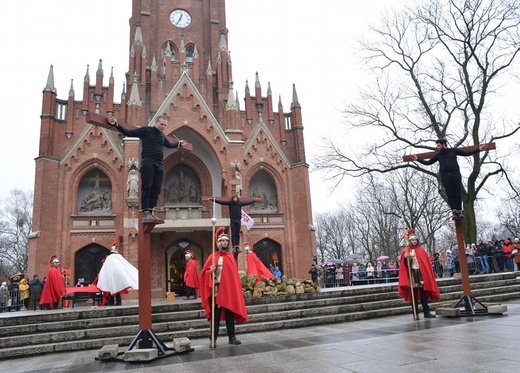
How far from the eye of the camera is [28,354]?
725 centimetres

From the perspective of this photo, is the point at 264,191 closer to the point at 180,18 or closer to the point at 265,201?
the point at 265,201

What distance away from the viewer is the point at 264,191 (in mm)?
26469

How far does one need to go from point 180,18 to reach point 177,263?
63.9 ft

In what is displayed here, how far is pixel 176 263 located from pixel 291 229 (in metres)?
7.62

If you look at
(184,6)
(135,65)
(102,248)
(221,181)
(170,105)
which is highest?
(184,6)

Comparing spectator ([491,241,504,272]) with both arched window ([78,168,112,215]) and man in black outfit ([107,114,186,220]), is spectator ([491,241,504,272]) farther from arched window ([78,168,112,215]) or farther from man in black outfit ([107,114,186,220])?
arched window ([78,168,112,215])

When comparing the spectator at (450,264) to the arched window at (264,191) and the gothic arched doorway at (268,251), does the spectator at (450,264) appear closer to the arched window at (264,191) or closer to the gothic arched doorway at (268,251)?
the gothic arched doorway at (268,251)

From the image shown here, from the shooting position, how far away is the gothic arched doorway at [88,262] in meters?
21.6

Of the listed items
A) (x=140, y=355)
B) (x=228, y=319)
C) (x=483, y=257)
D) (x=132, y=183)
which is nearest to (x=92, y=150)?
(x=132, y=183)

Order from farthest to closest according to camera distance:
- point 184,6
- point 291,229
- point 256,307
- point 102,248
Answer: point 184,6, point 291,229, point 102,248, point 256,307

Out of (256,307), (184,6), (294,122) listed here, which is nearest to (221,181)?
(294,122)

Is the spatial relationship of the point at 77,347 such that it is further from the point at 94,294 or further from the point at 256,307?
the point at 94,294

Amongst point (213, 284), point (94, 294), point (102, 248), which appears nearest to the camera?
point (213, 284)

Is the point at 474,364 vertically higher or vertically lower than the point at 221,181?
lower
